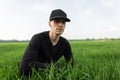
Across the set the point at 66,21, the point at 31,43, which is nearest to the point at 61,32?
the point at 66,21

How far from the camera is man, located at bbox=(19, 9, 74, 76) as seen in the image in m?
3.42

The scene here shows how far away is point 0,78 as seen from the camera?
323 cm

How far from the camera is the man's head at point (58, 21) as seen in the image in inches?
137

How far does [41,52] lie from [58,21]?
526 millimetres

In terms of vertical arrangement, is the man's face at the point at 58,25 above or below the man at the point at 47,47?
above

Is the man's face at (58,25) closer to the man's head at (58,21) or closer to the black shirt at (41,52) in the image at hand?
the man's head at (58,21)

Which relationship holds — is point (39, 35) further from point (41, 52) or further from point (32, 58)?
point (32, 58)

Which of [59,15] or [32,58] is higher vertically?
[59,15]

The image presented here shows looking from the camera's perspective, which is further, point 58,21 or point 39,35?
point 39,35

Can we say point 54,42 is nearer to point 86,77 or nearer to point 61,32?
point 61,32

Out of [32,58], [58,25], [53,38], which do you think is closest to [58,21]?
[58,25]

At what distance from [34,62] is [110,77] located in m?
1.04

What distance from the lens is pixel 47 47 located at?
3.80 m

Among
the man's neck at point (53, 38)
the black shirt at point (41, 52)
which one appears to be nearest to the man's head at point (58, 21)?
the man's neck at point (53, 38)
